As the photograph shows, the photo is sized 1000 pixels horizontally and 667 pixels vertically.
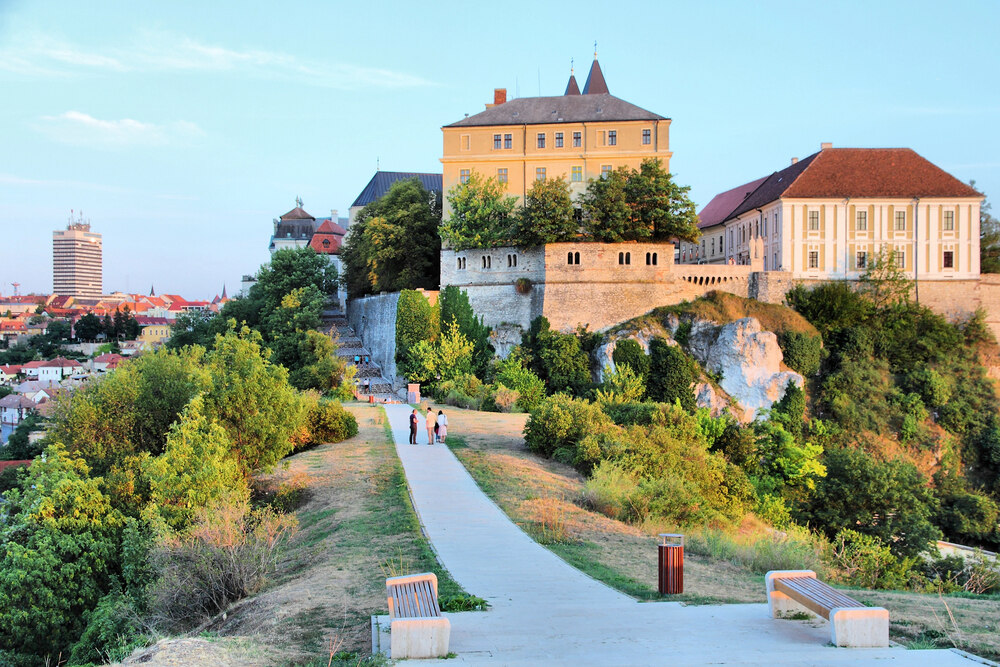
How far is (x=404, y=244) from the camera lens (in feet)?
142

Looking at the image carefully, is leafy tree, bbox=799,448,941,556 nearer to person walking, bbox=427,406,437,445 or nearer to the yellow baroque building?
person walking, bbox=427,406,437,445

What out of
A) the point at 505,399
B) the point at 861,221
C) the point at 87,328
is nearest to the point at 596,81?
the point at 861,221

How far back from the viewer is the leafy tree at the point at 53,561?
43.1 ft

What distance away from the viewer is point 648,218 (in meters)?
37.6

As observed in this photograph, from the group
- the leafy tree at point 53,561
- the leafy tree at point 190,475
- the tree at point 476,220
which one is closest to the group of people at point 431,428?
the leafy tree at point 190,475

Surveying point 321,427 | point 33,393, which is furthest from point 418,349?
point 33,393

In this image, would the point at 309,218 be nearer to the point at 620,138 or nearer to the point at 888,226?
the point at 620,138

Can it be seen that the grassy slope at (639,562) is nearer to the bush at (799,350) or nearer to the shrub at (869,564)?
the shrub at (869,564)

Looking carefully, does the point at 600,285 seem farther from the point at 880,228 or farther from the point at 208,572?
the point at 208,572

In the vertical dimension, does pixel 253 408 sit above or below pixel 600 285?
below

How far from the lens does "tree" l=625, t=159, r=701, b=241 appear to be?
37.2 m

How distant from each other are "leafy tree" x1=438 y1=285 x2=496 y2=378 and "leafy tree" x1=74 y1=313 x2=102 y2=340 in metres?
86.6

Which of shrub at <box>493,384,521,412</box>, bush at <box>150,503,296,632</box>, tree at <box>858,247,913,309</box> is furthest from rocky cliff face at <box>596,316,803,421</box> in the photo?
bush at <box>150,503,296,632</box>

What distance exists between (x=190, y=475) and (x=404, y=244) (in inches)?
1195
